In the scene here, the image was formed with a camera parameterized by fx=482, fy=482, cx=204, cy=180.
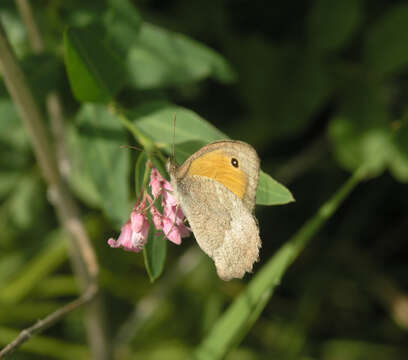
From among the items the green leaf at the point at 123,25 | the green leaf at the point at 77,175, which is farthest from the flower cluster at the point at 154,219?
the green leaf at the point at 77,175

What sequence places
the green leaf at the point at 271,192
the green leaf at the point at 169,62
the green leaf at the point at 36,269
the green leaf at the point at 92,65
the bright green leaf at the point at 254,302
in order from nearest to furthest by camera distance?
the green leaf at the point at 271,192 → the green leaf at the point at 92,65 → the bright green leaf at the point at 254,302 → the green leaf at the point at 169,62 → the green leaf at the point at 36,269

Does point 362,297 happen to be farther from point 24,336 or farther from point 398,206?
point 24,336

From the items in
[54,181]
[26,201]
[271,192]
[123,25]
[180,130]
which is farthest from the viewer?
[26,201]

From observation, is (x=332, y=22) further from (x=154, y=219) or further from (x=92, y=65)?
(x=154, y=219)

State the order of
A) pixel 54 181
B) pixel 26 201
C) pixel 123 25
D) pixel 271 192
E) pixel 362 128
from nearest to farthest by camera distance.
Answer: pixel 271 192, pixel 123 25, pixel 54 181, pixel 362 128, pixel 26 201

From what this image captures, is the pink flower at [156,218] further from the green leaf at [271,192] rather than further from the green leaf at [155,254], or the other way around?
the green leaf at [271,192]

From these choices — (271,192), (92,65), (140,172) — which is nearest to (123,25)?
(92,65)

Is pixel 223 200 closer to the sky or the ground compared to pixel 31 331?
closer to the sky
